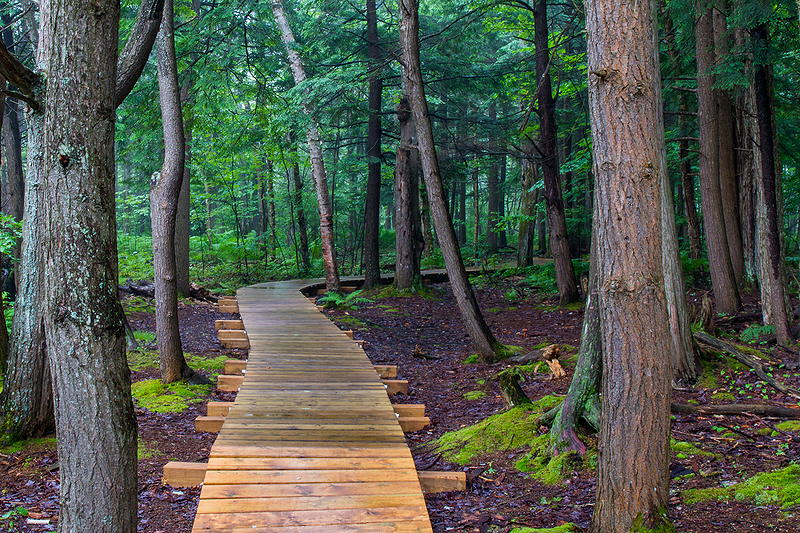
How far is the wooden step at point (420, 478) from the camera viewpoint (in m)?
4.01

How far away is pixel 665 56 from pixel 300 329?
34.0ft

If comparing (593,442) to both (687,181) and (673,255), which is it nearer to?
(673,255)

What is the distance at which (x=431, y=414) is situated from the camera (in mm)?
6539

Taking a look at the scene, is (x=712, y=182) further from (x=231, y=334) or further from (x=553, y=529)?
(x=231, y=334)

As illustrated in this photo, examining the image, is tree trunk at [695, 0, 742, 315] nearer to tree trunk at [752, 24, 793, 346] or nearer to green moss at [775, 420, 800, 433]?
tree trunk at [752, 24, 793, 346]

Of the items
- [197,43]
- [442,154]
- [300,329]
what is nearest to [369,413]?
[300,329]

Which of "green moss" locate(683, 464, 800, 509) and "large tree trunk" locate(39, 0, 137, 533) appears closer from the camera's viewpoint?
"large tree trunk" locate(39, 0, 137, 533)

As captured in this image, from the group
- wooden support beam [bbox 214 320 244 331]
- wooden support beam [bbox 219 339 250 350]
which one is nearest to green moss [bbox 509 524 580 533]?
wooden support beam [bbox 219 339 250 350]

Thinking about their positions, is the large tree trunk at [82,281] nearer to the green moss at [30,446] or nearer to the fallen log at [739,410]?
the green moss at [30,446]


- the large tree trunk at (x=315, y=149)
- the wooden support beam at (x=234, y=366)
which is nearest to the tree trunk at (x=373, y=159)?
the large tree trunk at (x=315, y=149)

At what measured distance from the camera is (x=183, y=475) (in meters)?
4.07

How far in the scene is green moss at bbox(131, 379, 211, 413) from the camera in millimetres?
6227

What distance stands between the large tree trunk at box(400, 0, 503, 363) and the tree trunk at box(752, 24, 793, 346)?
3858 millimetres

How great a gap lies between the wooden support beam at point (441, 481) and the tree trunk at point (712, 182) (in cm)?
707
